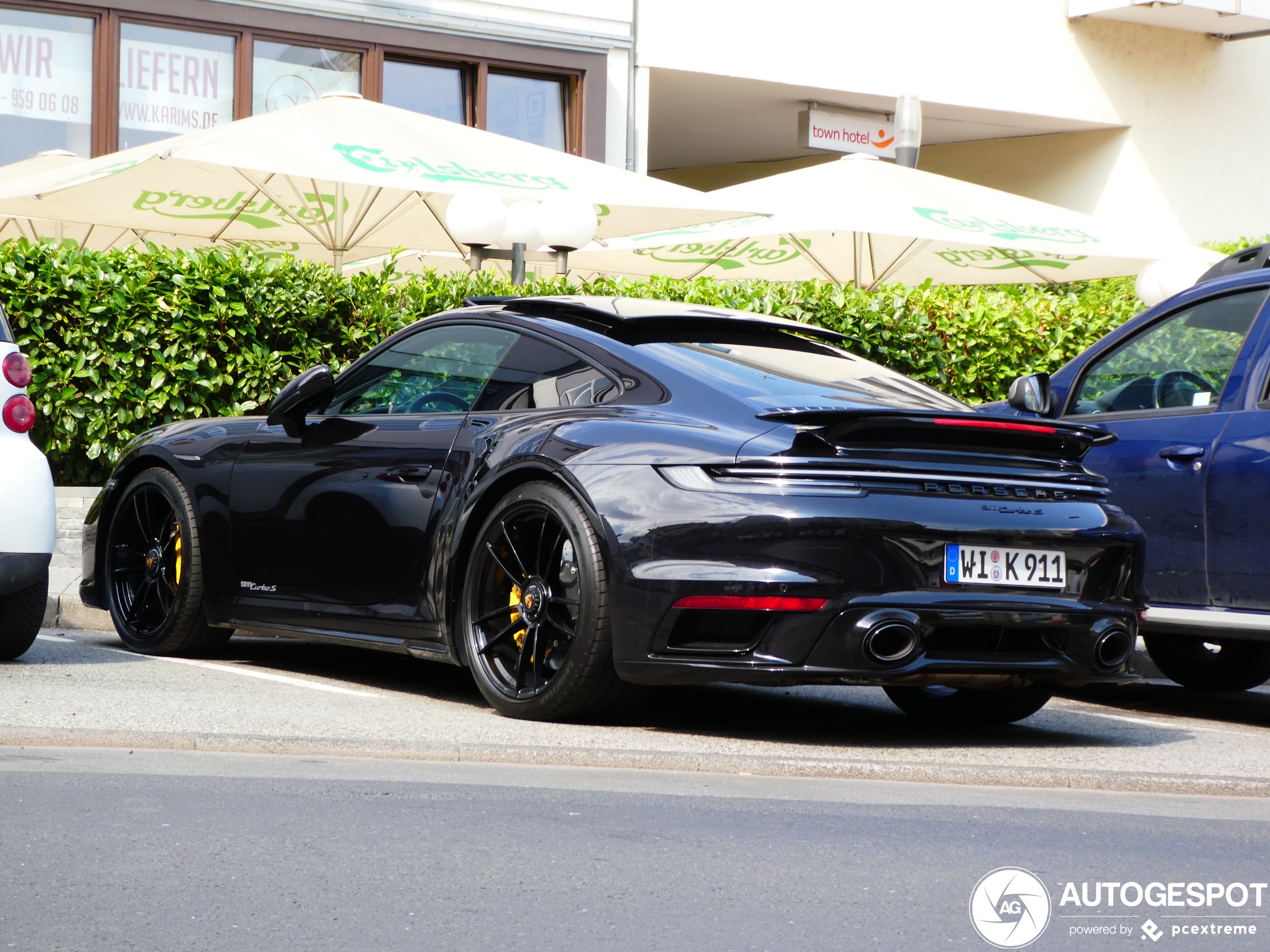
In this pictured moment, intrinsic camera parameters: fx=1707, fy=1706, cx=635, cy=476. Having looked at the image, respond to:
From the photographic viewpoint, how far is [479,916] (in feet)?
10.8

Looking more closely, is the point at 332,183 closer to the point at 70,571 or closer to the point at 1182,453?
the point at 70,571

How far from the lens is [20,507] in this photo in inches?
242

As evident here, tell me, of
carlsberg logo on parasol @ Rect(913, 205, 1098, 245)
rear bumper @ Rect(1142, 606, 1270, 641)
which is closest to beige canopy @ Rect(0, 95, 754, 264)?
carlsberg logo on parasol @ Rect(913, 205, 1098, 245)

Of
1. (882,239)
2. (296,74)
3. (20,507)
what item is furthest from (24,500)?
(296,74)

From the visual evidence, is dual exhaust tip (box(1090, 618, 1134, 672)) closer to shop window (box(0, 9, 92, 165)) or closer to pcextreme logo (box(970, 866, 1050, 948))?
pcextreme logo (box(970, 866, 1050, 948))

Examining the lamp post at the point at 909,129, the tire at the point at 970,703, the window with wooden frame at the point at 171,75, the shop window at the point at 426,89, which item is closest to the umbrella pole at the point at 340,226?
the window with wooden frame at the point at 171,75

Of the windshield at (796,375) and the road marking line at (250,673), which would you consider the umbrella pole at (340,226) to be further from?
the windshield at (796,375)

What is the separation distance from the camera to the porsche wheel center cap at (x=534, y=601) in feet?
17.3

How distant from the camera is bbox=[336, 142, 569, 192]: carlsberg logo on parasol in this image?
36.4 ft

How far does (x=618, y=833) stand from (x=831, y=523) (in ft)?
4.22

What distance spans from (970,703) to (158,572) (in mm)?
3277

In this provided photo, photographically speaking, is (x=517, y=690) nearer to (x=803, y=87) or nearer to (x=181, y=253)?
(x=181, y=253)

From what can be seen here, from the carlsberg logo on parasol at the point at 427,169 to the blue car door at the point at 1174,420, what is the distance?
215 inches

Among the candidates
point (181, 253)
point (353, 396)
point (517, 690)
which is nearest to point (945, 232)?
point (181, 253)
